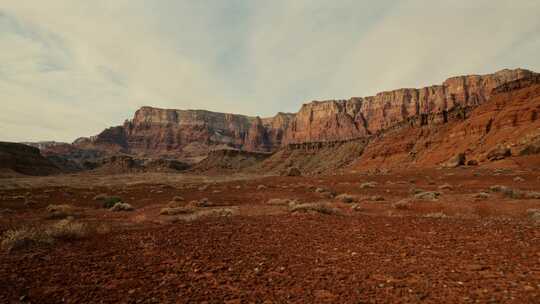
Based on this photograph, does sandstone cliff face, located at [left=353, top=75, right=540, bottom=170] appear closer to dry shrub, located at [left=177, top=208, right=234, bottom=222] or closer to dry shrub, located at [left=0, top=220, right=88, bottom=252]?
dry shrub, located at [left=177, top=208, right=234, bottom=222]

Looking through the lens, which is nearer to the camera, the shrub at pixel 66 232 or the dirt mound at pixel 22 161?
the shrub at pixel 66 232

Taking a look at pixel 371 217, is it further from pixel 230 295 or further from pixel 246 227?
pixel 230 295

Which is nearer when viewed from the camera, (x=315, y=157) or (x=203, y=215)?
(x=203, y=215)

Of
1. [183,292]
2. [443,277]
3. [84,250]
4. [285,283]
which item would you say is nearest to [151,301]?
[183,292]

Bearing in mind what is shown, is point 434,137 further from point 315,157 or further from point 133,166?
point 133,166

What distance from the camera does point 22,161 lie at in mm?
100875

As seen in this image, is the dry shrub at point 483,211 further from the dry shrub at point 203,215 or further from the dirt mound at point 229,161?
the dirt mound at point 229,161

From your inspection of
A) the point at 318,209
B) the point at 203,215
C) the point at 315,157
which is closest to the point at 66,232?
the point at 203,215

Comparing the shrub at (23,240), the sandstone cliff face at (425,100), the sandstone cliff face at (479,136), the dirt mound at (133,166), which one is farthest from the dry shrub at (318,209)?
the sandstone cliff face at (425,100)

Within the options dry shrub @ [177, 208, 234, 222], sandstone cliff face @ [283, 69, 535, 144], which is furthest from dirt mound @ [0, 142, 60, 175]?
sandstone cliff face @ [283, 69, 535, 144]

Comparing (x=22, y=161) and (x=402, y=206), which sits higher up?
(x=22, y=161)

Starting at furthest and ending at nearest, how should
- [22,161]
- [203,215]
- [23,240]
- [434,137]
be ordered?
[22,161], [434,137], [203,215], [23,240]

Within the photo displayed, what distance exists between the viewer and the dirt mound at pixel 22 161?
9118cm

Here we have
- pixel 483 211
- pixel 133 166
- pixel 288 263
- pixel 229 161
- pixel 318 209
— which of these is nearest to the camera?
pixel 288 263
